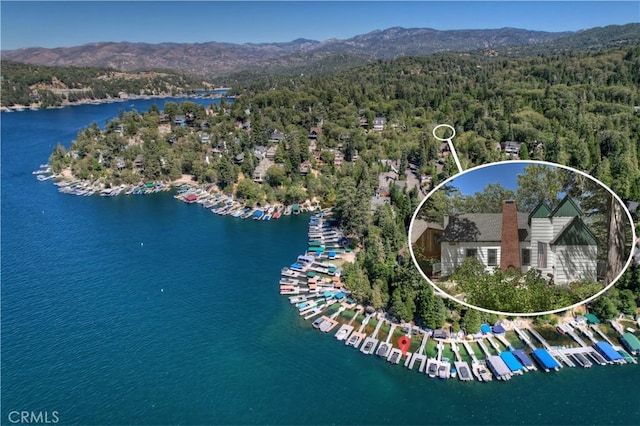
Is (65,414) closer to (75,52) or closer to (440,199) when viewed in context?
(440,199)

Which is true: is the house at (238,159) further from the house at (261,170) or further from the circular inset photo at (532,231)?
the circular inset photo at (532,231)

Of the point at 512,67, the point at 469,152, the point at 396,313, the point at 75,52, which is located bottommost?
the point at 396,313

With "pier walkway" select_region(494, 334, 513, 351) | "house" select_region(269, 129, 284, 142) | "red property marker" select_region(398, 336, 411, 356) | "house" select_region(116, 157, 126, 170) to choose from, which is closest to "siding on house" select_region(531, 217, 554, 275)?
"red property marker" select_region(398, 336, 411, 356)

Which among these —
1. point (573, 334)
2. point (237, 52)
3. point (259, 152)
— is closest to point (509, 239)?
point (573, 334)

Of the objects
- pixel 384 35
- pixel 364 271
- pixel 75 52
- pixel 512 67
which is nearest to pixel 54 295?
pixel 364 271

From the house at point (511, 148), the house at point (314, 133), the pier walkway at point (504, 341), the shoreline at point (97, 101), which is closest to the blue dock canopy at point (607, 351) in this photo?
the pier walkway at point (504, 341)

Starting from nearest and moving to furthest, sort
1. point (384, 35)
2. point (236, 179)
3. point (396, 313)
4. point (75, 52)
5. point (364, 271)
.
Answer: point (396, 313)
point (364, 271)
point (236, 179)
point (75, 52)
point (384, 35)
